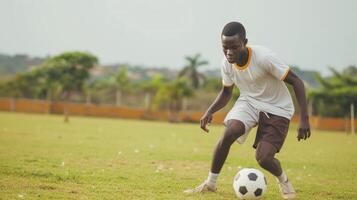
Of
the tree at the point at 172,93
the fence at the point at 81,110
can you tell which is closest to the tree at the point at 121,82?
the fence at the point at 81,110

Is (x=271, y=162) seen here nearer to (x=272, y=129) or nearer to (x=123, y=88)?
(x=272, y=129)

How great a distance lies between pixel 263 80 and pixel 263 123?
0.62 metres

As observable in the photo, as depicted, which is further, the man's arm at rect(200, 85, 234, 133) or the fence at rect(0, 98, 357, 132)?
the fence at rect(0, 98, 357, 132)

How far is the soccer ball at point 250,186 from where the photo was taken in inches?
285

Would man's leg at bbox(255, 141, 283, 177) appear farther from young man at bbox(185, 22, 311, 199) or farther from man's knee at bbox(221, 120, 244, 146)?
man's knee at bbox(221, 120, 244, 146)

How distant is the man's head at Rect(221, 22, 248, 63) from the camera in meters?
7.29

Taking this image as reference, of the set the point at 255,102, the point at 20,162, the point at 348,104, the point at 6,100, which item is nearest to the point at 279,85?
the point at 255,102

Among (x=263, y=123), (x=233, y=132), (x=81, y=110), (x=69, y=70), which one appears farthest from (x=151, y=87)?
(x=233, y=132)

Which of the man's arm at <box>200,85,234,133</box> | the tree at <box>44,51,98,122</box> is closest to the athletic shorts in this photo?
the man's arm at <box>200,85,234,133</box>

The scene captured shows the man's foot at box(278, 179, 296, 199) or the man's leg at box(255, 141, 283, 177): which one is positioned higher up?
the man's leg at box(255, 141, 283, 177)

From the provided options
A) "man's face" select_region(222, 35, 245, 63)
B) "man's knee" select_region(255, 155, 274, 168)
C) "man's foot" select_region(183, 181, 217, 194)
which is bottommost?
"man's foot" select_region(183, 181, 217, 194)

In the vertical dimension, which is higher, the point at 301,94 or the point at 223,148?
the point at 301,94

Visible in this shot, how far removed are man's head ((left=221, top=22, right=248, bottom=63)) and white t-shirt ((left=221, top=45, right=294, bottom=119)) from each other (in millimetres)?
257

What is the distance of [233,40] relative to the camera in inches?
287
